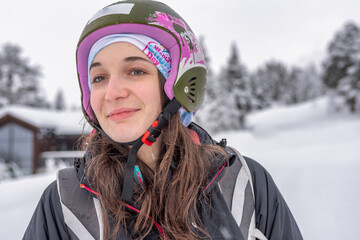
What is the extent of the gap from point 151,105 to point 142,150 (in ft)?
1.11

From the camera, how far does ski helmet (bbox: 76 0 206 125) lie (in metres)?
1.84

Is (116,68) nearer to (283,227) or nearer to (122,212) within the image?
(122,212)

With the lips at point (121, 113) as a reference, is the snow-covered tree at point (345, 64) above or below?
above

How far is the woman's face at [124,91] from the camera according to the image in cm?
169

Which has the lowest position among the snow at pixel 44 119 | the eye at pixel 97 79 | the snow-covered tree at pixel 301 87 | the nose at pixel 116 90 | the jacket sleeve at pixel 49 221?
the snow at pixel 44 119

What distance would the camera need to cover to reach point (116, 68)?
172cm

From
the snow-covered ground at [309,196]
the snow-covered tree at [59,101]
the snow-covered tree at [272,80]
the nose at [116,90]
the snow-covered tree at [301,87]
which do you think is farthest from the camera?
the snow-covered tree at [59,101]

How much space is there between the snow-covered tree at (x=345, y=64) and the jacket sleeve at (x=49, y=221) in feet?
110

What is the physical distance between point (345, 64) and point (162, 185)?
117 ft

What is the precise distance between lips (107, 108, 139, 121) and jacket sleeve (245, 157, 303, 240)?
852 mm

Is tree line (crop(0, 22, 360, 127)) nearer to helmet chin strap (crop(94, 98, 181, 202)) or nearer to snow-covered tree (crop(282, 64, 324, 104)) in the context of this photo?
snow-covered tree (crop(282, 64, 324, 104))

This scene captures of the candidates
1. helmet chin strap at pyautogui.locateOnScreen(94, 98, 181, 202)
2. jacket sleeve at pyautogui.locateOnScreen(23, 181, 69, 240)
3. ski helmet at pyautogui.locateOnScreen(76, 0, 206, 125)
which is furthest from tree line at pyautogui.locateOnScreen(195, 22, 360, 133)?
jacket sleeve at pyautogui.locateOnScreen(23, 181, 69, 240)

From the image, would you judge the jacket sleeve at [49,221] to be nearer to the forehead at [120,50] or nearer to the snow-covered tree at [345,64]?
the forehead at [120,50]

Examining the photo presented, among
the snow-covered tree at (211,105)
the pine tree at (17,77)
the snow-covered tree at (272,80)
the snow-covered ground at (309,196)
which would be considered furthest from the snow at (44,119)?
the snow-covered tree at (272,80)
